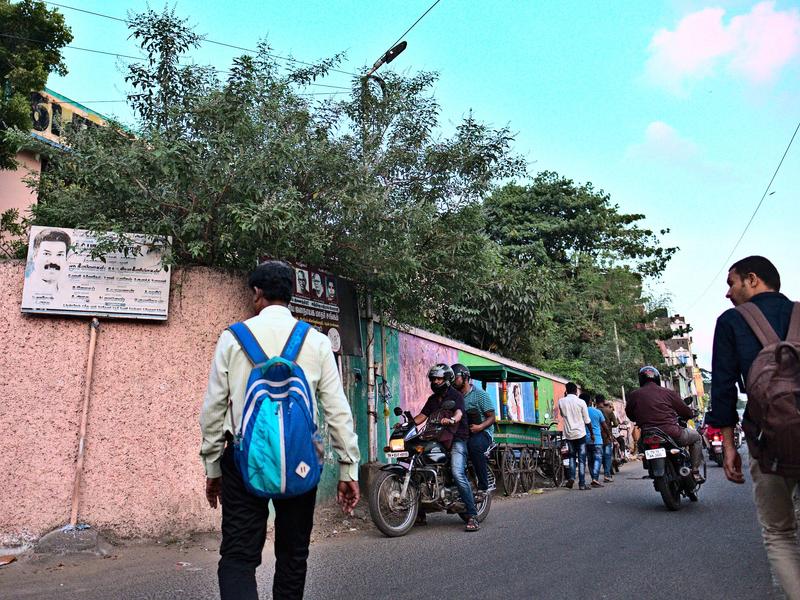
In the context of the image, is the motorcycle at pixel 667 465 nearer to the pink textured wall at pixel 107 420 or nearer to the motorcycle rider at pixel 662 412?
the motorcycle rider at pixel 662 412

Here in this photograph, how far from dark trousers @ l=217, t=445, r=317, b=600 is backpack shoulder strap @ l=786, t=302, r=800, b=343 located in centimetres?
228

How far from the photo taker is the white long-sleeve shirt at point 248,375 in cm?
313

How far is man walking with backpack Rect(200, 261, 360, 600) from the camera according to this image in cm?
295

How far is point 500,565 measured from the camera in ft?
18.8

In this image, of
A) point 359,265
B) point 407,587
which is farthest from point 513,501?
point 407,587

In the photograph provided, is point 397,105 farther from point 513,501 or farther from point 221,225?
point 513,501

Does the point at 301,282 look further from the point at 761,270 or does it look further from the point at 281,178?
the point at 761,270

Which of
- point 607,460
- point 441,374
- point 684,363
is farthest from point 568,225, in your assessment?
point 684,363

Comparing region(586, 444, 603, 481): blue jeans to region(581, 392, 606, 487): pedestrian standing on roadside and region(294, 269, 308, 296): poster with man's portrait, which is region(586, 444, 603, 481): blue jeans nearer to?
region(581, 392, 606, 487): pedestrian standing on roadside

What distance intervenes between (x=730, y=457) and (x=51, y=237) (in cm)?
649

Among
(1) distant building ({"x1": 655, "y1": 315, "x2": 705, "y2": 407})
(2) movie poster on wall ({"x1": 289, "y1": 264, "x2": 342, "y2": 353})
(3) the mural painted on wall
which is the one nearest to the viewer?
(2) movie poster on wall ({"x1": 289, "y1": 264, "x2": 342, "y2": 353})

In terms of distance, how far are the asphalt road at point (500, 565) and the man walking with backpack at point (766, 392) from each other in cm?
144

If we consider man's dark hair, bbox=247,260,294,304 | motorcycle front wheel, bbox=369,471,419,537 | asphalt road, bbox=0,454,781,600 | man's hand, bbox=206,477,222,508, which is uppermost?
man's dark hair, bbox=247,260,294,304

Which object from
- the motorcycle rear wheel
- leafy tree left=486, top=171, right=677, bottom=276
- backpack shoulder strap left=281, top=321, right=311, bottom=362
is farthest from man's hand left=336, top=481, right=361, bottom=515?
leafy tree left=486, top=171, right=677, bottom=276
